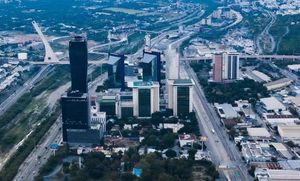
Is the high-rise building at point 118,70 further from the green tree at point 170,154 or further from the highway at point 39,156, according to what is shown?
the green tree at point 170,154

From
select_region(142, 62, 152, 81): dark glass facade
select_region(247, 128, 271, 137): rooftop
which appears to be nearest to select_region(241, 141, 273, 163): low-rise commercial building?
select_region(247, 128, 271, 137): rooftop

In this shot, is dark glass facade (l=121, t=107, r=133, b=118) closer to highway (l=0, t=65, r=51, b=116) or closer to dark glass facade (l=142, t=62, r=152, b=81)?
dark glass facade (l=142, t=62, r=152, b=81)

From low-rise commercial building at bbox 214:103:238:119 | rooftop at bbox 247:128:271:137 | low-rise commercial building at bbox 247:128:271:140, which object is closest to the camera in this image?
low-rise commercial building at bbox 247:128:271:140

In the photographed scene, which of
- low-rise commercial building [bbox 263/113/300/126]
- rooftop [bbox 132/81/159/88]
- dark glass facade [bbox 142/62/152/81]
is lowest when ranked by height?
Answer: low-rise commercial building [bbox 263/113/300/126]

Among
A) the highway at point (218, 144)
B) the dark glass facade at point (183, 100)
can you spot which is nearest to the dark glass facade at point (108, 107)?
the dark glass facade at point (183, 100)

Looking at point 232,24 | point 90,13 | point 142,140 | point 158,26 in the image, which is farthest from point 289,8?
point 142,140

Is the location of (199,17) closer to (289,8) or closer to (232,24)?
(232,24)

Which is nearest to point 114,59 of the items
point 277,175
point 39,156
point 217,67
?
point 217,67
